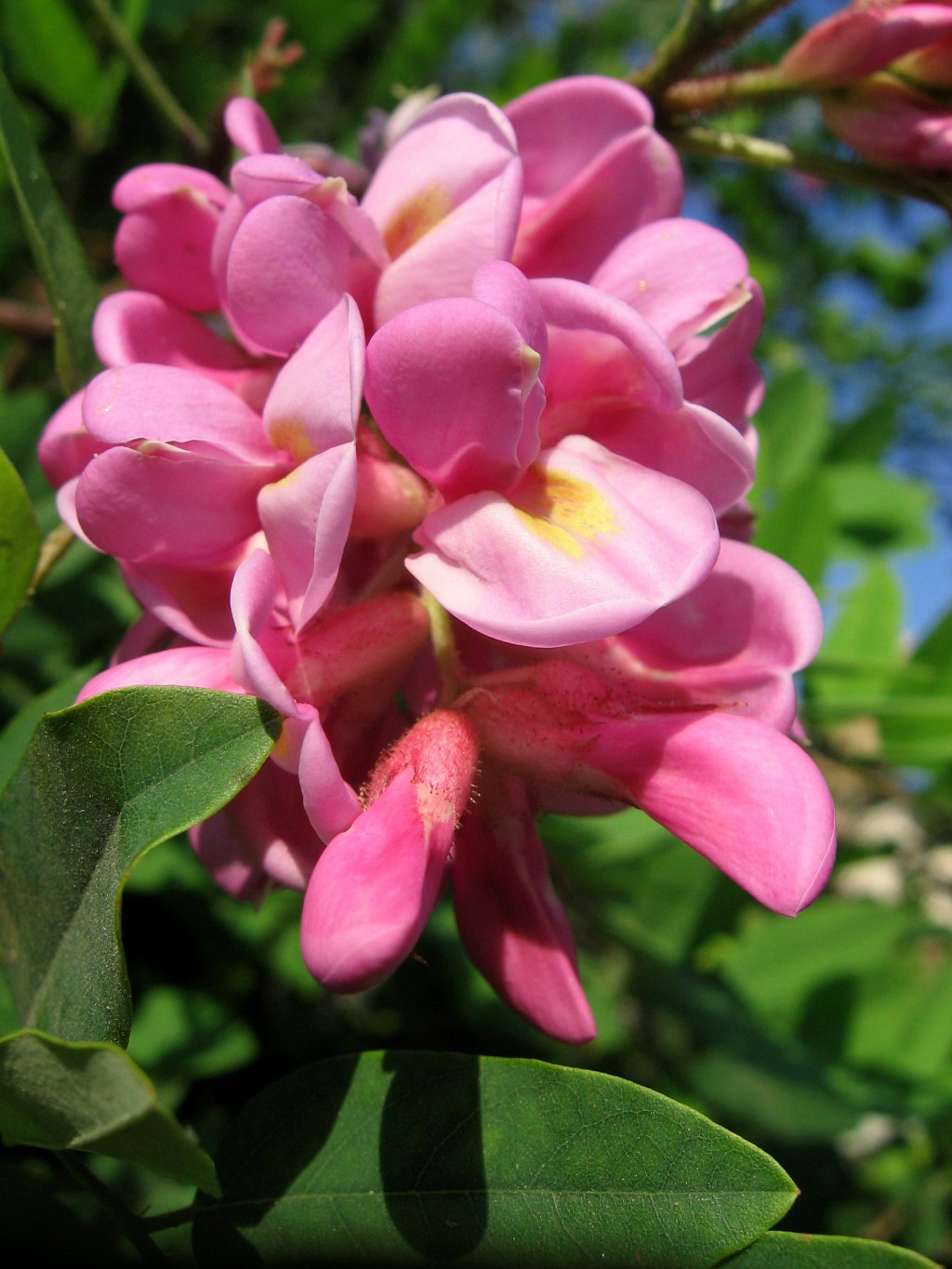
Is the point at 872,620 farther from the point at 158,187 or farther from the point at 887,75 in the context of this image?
the point at 158,187

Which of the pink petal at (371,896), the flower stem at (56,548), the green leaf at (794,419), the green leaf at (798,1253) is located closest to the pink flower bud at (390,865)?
the pink petal at (371,896)

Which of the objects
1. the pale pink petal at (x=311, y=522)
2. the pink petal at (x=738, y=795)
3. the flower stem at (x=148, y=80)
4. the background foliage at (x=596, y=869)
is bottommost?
the background foliage at (x=596, y=869)

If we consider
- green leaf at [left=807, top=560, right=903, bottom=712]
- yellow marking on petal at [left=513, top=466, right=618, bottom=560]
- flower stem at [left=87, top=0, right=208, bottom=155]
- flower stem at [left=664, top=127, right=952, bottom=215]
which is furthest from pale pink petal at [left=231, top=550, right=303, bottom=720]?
green leaf at [left=807, top=560, right=903, bottom=712]

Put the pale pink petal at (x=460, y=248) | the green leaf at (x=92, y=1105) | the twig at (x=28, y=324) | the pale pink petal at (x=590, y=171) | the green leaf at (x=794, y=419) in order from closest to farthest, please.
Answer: the green leaf at (x=92, y=1105), the pale pink petal at (x=460, y=248), the pale pink petal at (x=590, y=171), the twig at (x=28, y=324), the green leaf at (x=794, y=419)

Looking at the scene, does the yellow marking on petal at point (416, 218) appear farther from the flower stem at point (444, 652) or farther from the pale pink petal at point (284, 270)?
the flower stem at point (444, 652)

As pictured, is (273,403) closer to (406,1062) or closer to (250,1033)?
(406,1062)

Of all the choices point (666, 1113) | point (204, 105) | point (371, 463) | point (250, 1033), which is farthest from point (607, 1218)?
point (204, 105)
